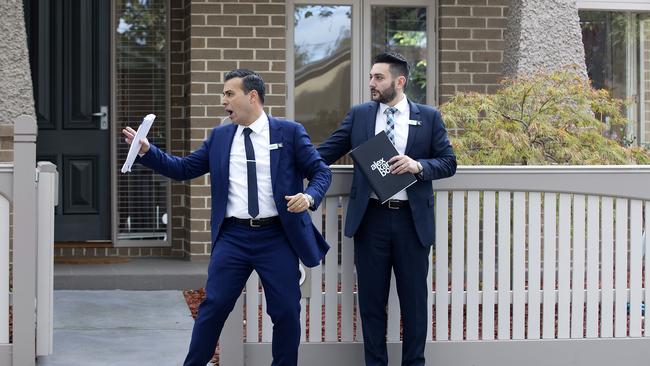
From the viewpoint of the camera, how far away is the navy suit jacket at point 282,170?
21.8 ft

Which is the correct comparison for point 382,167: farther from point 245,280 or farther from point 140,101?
point 140,101

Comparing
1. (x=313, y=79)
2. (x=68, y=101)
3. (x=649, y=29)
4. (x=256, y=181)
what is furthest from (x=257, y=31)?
(x=256, y=181)

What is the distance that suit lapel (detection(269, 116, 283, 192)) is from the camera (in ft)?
21.9

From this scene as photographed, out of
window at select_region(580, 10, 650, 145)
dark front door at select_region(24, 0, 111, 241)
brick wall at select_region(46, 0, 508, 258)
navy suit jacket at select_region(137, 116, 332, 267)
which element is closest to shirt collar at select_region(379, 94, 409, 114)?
navy suit jacket at select_region(137, 116, 332, 267)

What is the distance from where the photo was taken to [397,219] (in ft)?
23.3

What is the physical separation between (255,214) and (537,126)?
3.80m

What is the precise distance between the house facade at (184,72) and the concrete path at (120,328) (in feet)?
4.57

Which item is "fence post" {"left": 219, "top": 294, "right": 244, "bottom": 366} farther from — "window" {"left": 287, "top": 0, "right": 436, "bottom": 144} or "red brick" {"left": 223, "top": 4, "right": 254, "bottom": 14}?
"window" {"left": 287, "top": 0, "right": 436, "bottom": 144}

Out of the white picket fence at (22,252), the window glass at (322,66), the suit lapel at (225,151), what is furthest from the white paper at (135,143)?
the window glass at (322,66)

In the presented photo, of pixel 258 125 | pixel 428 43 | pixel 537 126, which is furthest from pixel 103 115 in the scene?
pixel 258 125

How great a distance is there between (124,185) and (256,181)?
5.64 meters

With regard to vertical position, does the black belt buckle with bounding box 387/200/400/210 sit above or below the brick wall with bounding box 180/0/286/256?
below

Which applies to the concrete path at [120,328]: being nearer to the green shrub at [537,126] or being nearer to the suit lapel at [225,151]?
the suit lapel at [225,151]

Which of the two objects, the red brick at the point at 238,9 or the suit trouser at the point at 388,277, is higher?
the red brick at the point at 238,9
